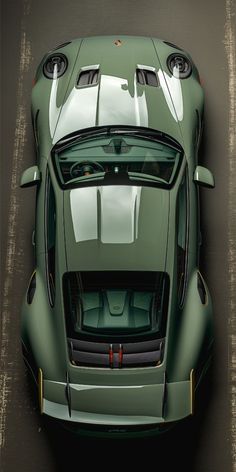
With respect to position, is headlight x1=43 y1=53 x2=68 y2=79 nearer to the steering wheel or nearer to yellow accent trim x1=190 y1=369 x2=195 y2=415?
the steering wheel

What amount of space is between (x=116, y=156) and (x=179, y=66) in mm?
1353

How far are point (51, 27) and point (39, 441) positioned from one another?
468cm

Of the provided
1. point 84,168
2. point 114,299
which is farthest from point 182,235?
point 84,168

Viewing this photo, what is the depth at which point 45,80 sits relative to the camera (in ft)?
27.0

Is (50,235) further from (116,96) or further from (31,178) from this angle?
(116,96)

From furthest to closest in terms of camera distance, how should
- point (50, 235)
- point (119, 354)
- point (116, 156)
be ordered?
Answer: point (116, 156) → point (50, 235) → point (119, 354)

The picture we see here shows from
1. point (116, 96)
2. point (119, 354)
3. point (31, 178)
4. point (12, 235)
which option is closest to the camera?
point (119, 354)

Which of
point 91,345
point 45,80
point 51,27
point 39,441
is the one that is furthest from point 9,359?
point 51,27

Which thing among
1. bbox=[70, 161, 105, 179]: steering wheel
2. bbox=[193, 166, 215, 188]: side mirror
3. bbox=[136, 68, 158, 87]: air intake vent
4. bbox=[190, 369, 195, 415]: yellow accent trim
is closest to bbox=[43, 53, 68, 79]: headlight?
bbox=[136, 68, 158, 87]: air intake vent

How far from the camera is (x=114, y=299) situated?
7.06m

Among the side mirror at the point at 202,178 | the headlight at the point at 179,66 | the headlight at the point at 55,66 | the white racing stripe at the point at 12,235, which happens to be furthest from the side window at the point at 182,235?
the white racing stripe at the point at 12,235

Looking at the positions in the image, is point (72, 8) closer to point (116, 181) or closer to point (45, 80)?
point (45, 80)

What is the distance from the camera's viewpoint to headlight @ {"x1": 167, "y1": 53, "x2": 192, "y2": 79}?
26.7 feet

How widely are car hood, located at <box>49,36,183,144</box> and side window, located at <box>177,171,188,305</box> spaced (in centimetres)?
60
